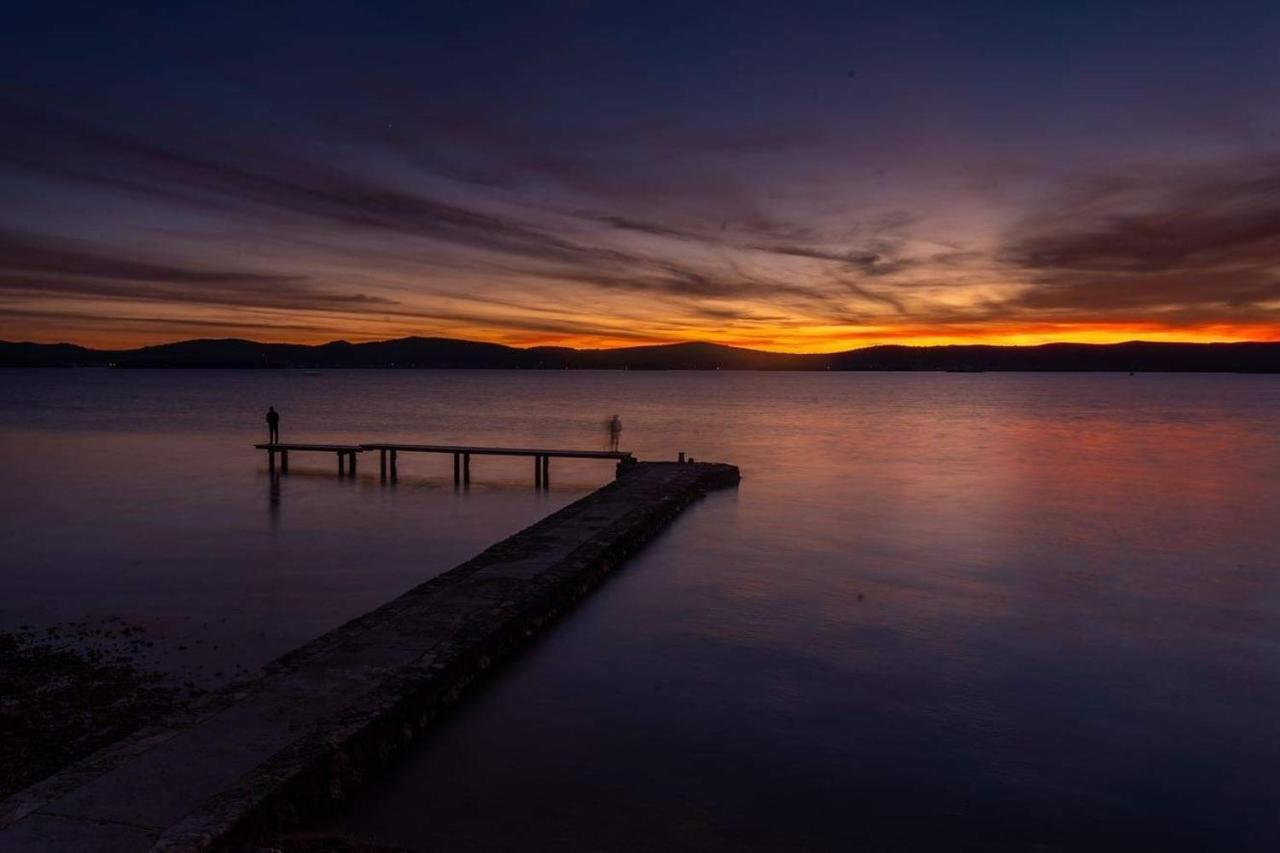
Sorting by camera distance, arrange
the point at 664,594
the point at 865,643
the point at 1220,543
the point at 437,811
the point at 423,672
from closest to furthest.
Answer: the point at 437,811, the point at 423,672, the point at 865,643, the point at 664,594, the point at 1220,543

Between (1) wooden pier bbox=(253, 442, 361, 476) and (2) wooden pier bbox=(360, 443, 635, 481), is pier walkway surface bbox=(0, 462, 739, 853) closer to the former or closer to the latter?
(2) wooden pier bbox=(360, 443, 635, 481)

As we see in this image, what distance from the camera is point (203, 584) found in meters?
15.7

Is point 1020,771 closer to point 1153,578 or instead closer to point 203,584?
point 1153,578

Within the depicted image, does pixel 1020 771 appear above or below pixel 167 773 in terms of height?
below

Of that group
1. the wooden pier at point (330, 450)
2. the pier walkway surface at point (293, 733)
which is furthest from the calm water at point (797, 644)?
the wooden pier at point (330, 450)

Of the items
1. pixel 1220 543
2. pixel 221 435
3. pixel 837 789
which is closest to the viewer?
pixel 837 789

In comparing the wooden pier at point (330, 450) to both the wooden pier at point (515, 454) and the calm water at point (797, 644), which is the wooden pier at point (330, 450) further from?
the calm water at point (797, 644)

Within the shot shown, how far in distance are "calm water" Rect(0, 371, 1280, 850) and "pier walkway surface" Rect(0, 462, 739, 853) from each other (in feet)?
1.56

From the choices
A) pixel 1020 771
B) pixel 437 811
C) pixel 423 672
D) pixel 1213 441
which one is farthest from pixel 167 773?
pixel 1213 441

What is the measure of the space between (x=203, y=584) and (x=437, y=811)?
990 centimetres

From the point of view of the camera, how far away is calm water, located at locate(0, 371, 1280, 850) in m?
8.10

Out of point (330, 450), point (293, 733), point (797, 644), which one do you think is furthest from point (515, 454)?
point (293, 733)

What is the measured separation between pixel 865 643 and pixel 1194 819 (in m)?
5.17

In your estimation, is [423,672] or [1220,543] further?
[1220,543]
